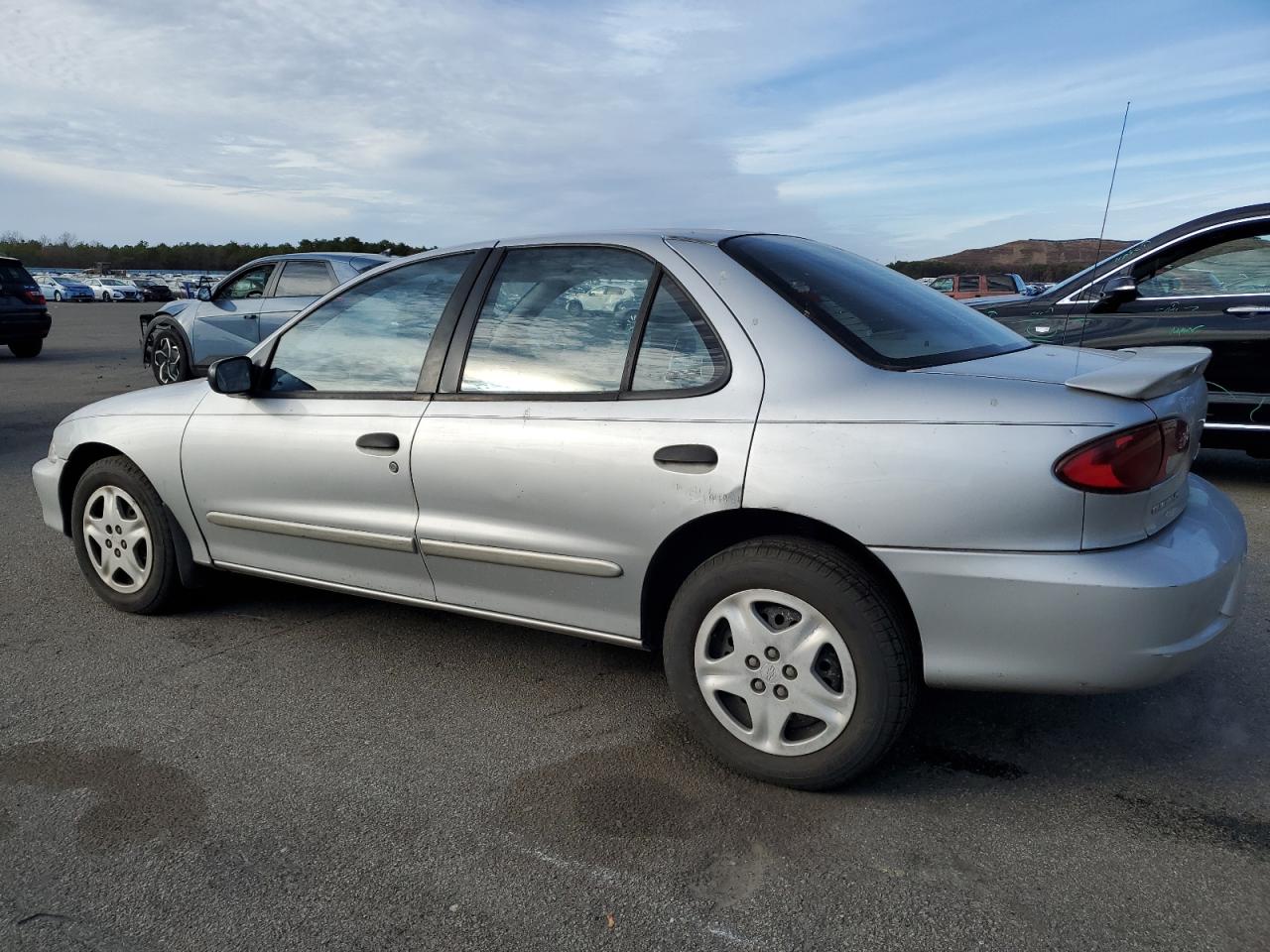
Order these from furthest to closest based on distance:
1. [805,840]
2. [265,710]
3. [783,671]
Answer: [265,710]
[783,671]
[805,840]

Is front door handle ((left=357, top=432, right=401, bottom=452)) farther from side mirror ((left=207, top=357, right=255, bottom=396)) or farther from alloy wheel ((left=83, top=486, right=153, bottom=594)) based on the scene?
alloy wheel ((left=83, top=486, right=153, bottom=594))

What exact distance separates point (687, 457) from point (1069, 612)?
1034 mm

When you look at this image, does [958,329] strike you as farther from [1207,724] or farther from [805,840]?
[805,840]

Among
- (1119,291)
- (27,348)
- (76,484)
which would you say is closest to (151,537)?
(76,484)

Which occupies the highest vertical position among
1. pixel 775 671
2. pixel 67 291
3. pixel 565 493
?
pixel 565 493

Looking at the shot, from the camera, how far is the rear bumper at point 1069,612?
2.36 meters

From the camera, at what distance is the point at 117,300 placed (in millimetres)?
49562

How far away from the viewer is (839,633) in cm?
257

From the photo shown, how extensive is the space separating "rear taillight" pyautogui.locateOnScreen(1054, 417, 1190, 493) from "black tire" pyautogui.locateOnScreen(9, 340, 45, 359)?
18.2 meters

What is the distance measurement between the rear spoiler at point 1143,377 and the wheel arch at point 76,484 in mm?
3333

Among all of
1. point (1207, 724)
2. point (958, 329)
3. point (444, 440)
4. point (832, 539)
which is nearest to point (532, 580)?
point (444, 440)

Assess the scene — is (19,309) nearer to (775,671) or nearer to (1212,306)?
(1212,306)

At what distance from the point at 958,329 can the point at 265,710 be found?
2.58 meters

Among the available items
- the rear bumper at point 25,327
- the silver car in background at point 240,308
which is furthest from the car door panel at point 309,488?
the rear bumper at point 25,327
